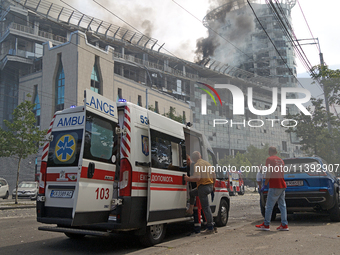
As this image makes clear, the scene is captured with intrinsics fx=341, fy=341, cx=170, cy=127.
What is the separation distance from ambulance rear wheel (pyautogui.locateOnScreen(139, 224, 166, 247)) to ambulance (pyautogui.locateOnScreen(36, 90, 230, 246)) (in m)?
0.02

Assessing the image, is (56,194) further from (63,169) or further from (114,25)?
(114,25)

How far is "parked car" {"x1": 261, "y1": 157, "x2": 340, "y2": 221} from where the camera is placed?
8.59m

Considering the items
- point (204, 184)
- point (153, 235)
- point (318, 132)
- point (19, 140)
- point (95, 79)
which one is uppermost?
point (95, 79)

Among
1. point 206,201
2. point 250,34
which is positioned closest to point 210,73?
point 250,34

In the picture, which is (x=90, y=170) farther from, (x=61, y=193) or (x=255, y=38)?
(x=255, y=38)

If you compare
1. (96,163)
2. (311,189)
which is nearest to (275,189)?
(311,189)

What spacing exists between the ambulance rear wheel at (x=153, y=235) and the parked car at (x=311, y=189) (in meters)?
3.97

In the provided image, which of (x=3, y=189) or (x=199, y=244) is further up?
(x=3, y=189)

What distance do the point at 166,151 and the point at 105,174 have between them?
58.0 inches

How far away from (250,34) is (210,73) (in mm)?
51065

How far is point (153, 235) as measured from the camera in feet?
20.7

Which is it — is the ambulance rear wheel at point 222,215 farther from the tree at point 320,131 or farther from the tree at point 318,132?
the tree at point 318,132

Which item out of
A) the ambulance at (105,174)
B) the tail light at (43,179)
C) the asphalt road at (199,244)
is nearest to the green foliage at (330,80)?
the asphalt road at (199,244)

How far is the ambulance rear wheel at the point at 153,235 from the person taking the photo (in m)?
6.10
